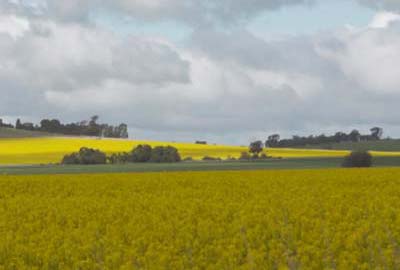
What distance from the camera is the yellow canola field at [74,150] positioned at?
234ft

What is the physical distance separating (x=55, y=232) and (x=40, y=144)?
68.8m

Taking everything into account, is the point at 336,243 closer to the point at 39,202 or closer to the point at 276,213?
the point at 276,213

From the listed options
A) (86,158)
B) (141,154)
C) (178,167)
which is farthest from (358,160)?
(86,158)

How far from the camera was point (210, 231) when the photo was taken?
14.0 meters

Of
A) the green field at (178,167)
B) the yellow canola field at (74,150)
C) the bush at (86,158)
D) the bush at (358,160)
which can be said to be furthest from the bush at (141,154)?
the bush at (358,160)

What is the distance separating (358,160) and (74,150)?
1255 inches

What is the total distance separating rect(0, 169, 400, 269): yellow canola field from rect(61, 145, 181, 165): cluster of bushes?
38.5m

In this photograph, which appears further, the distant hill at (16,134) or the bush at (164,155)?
the distant hill at (16,134)

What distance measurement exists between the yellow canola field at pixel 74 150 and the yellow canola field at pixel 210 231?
161 feet

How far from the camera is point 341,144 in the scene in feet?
313

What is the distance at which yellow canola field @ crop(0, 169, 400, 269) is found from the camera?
37.8 ft

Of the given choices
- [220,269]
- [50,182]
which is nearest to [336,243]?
[220,269]

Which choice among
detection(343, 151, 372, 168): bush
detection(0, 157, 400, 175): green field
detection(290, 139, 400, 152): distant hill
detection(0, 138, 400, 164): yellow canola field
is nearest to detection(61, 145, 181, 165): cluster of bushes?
detection(0, 138, 400, 164): yellow canola field

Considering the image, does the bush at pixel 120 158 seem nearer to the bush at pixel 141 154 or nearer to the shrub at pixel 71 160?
the bush at pixel 141 154
